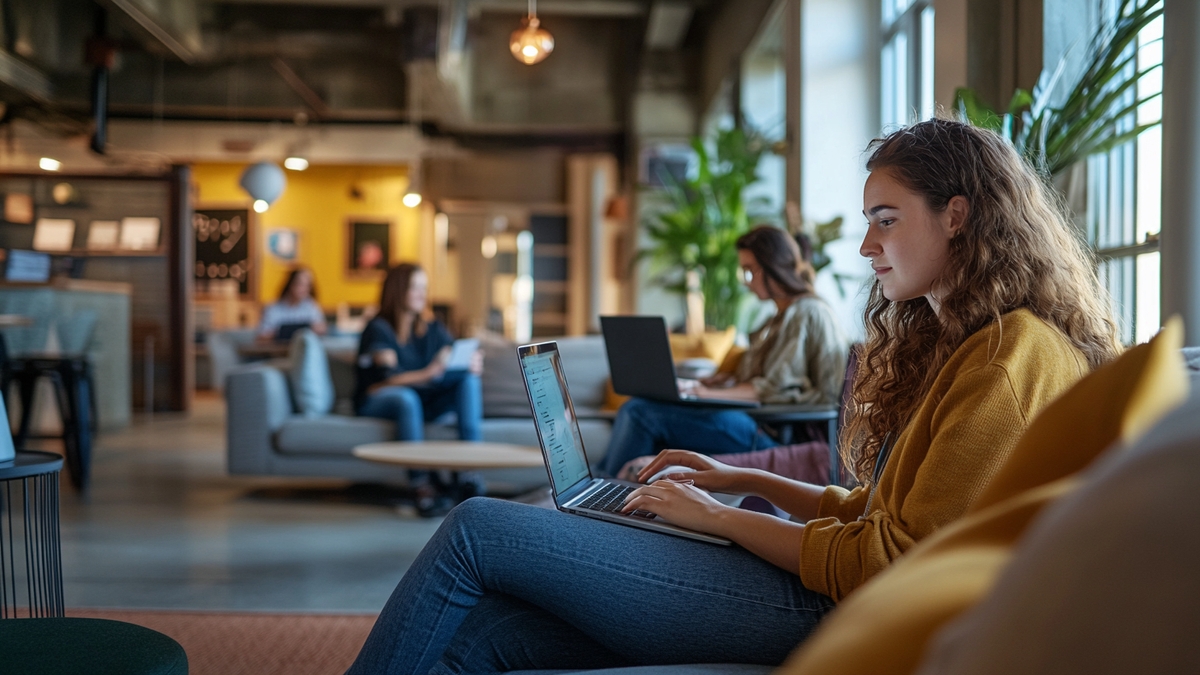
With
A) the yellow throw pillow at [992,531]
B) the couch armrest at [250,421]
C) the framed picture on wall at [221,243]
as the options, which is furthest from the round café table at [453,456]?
the framed picture on wall at [221,243]

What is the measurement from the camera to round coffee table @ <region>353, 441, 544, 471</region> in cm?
369

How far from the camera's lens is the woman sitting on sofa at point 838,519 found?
1.17 meters

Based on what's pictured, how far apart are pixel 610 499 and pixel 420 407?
344cm

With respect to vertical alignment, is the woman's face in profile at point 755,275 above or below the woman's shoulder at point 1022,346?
above

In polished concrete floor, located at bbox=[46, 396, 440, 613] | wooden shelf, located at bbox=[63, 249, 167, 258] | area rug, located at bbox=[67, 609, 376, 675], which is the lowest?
polished concrete floor, located at bbox=[46, 396, 440, 613]

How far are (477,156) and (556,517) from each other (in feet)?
37.0

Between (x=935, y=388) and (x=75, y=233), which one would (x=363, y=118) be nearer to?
(x=75, y=233)

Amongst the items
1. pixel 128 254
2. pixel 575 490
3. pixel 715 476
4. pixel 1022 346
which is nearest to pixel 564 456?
pixel 575 490

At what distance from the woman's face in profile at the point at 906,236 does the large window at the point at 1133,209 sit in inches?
63.9

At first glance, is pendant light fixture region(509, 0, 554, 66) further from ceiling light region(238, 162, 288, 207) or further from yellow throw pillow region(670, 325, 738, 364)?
ceiling light region(238, 162, 288, 207)

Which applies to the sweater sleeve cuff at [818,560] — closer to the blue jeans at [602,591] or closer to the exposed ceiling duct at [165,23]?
the blue jeans at [602,591]

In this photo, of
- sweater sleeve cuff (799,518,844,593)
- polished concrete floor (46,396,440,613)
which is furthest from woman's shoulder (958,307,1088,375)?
polished concrete floor (46,396,440,613)

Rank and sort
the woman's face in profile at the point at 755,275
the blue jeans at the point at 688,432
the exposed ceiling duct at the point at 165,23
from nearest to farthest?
the blue jeans at the point at 688,432 < the woman's face in profile at the point at 755,275 < the exposed ceiling duct at the point at 165,23

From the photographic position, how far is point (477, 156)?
1220 centimetres
